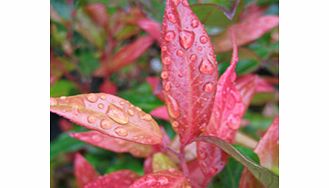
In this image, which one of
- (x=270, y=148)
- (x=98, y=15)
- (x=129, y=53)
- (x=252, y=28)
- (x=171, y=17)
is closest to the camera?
(x=171, y=17)

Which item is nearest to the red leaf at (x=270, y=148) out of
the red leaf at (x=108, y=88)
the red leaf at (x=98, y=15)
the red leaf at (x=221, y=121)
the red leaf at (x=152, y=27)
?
the red leaf at (x=221, y=121)

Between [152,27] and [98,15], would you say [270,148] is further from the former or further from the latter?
[98,15]

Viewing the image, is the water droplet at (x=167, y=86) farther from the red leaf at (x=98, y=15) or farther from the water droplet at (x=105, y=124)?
the red leaf at (x=98, y=15)

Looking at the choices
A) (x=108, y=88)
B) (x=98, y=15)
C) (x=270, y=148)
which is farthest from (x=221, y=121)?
(x=98, y=15)

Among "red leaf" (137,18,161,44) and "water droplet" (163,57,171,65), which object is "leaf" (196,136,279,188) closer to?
"water droplet" (163,57,171,65)

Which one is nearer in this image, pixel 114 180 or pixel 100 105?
pixel 100 105

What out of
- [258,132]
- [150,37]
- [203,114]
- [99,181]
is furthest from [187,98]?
[258,132]
